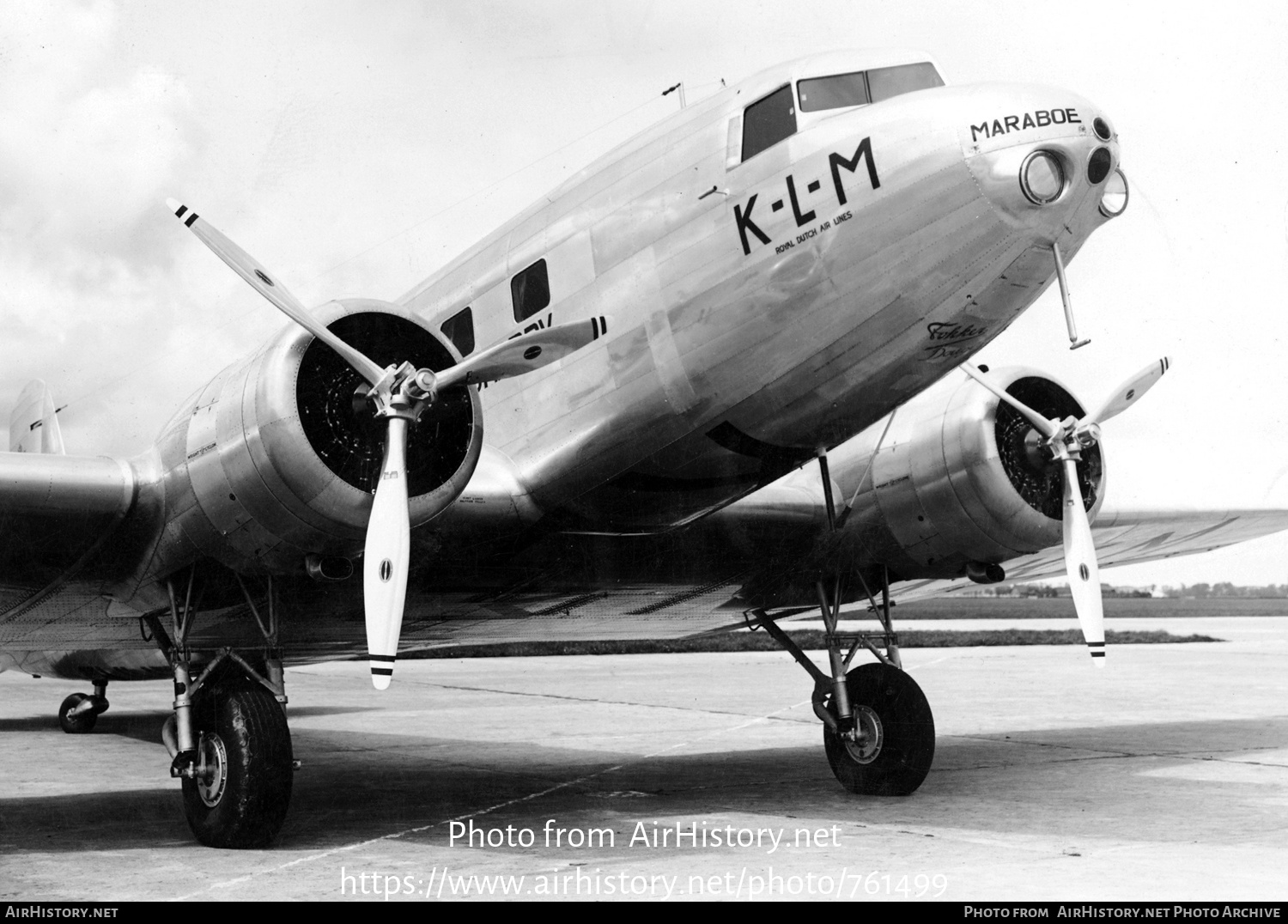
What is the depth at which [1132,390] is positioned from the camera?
9008 millimetres

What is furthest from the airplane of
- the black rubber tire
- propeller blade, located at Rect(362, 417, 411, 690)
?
the black rubber tire

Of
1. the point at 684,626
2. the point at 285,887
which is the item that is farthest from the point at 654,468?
the point at 684,626

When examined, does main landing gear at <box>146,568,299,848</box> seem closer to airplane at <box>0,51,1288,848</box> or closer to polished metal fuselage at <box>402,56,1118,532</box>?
airplane at <box>0,51,1288,848</box>

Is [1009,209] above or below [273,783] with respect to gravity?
above

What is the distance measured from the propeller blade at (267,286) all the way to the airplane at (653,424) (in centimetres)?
2

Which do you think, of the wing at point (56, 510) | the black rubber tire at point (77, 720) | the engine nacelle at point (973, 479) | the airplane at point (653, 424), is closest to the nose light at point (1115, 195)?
the airplane at point (653, 424)

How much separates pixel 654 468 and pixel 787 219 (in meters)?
1.85

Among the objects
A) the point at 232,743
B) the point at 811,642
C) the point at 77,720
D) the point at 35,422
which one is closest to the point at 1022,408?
the point at 232,743

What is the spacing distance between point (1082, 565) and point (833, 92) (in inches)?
143

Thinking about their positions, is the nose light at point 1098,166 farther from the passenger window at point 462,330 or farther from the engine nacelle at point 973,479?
the passenger window at point 462,330

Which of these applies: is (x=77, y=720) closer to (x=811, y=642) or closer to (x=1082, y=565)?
(x=1082, y=565)

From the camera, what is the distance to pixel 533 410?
27.4ft

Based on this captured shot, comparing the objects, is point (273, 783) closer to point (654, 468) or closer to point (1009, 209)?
point (654, 468)

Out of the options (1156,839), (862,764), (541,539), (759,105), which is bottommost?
(1156,839)
